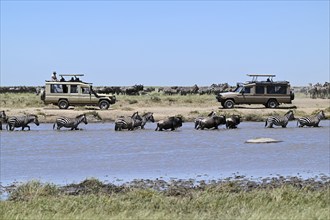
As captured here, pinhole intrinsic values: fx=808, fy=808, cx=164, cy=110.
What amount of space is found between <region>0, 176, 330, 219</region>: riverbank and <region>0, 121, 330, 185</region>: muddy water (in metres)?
2.41

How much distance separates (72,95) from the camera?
1736 inches

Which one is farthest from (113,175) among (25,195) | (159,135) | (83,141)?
(159,135)

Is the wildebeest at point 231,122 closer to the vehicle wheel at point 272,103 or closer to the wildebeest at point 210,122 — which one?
the wildebeest at point 210,122

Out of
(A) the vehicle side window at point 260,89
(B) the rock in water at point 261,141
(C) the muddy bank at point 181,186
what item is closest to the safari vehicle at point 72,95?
(A) the vehicle side window at point 260,89

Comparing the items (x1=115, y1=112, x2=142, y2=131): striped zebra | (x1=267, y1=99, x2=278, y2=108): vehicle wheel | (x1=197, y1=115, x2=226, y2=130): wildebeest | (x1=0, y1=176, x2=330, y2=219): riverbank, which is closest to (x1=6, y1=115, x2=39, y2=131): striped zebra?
(x1=115, y1=112, x2=142, y2=131): striped zebra

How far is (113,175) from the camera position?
1970 centimetres

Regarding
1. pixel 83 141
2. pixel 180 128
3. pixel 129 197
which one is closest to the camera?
pixel 129 197

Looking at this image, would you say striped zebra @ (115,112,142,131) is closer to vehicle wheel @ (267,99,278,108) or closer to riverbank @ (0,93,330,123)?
riverbank @ (0,93,330,123)

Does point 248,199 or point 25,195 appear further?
point 25,195

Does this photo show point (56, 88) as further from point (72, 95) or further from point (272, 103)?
point (272, 103)

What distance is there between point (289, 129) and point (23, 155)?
48.5ft

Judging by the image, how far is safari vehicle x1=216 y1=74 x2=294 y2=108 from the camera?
45.8m

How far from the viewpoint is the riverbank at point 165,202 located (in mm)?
12242

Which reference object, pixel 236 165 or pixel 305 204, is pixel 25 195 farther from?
pixel 236 165
